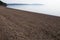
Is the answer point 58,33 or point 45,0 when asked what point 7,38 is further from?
point 45,0

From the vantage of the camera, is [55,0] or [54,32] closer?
[54,32]

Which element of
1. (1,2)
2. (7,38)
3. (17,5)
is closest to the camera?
(7,38)

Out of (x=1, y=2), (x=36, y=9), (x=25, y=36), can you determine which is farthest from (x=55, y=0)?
(x=1, y=2)

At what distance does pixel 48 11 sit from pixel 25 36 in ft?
2.53

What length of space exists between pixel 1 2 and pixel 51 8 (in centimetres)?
100

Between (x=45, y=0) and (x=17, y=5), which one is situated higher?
(x=45, y=0)

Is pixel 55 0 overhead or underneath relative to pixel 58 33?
overhead

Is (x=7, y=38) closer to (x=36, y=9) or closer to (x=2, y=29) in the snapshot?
(x=2, y=29)

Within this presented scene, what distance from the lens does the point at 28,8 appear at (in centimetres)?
180

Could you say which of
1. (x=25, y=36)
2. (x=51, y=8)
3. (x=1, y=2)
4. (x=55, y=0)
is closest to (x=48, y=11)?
(x=51, y=8)

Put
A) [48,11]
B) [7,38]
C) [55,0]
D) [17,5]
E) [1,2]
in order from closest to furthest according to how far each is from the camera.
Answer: [7,38] < [55,0] < [48,11] < [17,5] < [1,2]

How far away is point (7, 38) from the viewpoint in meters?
0.87

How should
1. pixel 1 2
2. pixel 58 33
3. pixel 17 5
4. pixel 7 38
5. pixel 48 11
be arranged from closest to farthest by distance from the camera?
1. pixel 7 38
2. pixel 58 33
3. pixel 48 11
4. pixel 17 5
5. pixel 1 2

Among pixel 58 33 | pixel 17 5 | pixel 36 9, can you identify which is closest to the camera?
pixel 58 33
